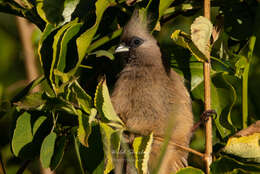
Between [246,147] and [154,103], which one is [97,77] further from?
[246,147]

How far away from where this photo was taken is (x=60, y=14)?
2221mm

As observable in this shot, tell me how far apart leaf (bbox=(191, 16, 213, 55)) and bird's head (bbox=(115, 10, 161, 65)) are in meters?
0.69

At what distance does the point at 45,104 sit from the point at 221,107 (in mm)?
923

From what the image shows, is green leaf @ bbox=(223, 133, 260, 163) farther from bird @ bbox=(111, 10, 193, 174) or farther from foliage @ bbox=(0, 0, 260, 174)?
bird @ bbox=(111, 10, 193, 174)

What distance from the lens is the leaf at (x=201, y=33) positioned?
1870mm

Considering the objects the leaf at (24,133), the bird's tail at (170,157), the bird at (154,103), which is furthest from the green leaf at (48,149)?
the bird's tail at (170,157)

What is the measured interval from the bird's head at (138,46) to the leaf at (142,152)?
2.75ft

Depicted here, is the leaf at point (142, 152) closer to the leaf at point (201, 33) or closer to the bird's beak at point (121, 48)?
the leaf at point (201, 33)

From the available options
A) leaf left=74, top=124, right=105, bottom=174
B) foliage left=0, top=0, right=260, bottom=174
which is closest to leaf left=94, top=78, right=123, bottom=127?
foliage left=0, top=0, right=260, bottom=174

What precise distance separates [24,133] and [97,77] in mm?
496

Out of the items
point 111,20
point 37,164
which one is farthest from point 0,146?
point 111,20

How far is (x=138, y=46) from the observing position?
3.11 meters

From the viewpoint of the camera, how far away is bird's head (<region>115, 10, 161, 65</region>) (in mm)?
2669

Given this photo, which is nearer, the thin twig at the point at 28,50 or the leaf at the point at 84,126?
the leaf at the point at 84,126
